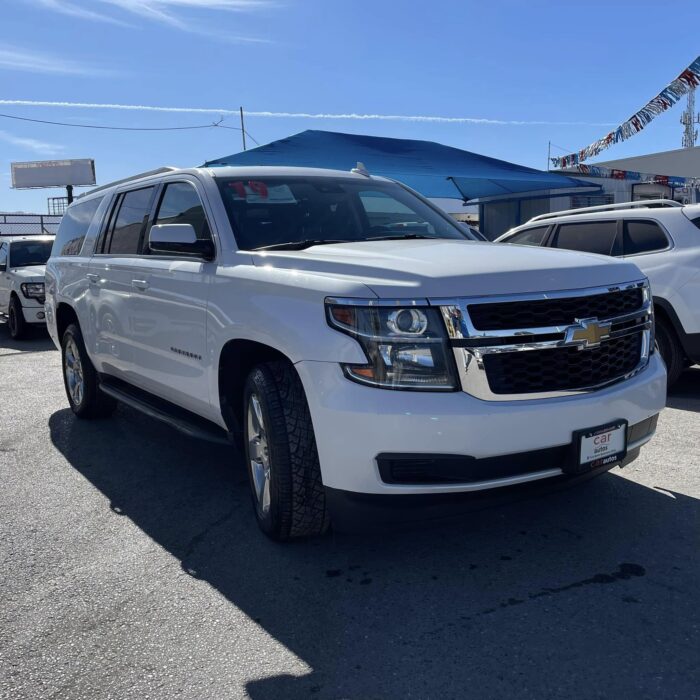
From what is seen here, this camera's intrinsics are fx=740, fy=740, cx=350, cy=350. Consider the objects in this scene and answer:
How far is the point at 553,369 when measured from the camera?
3.00 metres

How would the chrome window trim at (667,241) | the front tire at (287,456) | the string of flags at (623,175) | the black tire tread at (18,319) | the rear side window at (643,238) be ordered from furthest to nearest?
the string of flags at (623,175) → the black tire tread at (18,319) → the rear side window at (643,238) → the chrome window trim at (667,241) → the front tire at (287,456)

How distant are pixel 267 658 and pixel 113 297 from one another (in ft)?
10.5

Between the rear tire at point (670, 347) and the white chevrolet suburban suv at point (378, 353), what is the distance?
117 inches

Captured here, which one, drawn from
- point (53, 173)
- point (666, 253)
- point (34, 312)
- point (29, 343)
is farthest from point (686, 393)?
point (53, 173)

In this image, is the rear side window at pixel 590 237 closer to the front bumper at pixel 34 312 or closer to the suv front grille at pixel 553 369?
the suv front grille at pixel 553 369

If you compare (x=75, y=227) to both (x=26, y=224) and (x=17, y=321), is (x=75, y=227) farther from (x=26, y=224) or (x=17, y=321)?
(x=26, y=224)

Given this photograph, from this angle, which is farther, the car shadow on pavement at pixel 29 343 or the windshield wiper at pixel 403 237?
the car shadow on pavement at pixel 29 343

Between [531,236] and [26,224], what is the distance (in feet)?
97.8

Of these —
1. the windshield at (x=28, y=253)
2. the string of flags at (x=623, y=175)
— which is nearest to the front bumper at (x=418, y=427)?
the windshield at (x=28, y=253)

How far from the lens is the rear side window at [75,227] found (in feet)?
20.2

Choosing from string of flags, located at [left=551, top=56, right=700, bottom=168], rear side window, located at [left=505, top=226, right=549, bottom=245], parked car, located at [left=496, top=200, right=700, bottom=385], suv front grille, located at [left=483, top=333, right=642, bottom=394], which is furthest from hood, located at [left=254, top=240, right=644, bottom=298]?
string of flags, located at [left=551, top=56, right=700, bottom=168]

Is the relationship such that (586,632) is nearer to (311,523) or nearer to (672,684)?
(672,684)

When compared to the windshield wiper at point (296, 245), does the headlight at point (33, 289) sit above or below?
below

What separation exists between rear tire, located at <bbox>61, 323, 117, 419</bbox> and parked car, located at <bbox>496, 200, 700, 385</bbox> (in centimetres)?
466
